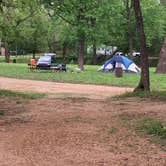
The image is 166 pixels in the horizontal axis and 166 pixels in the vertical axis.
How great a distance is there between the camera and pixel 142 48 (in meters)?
18.7

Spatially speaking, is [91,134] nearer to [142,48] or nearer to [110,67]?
[142,48]

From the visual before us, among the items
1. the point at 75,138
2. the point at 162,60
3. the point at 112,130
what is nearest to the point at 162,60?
the point at 162,60

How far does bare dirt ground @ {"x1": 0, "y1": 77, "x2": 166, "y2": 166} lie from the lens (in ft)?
24.8

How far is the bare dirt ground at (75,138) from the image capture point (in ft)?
24.8

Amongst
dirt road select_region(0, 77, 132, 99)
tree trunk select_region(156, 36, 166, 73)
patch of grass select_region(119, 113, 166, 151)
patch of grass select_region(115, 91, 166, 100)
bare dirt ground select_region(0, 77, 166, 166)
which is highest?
tree trunk select_region(156, 36, 166, 73)

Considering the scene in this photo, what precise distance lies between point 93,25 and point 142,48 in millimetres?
27663

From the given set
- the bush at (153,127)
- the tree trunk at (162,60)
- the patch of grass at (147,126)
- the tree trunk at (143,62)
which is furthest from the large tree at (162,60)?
the bush at (153,127)

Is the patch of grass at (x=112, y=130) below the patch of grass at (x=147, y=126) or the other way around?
below

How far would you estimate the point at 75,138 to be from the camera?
917 cm

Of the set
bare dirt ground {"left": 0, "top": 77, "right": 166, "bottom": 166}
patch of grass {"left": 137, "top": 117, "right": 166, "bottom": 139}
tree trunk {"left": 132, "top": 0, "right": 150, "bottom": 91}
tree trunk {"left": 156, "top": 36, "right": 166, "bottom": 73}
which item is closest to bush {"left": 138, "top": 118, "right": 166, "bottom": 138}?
patch of grass {"left": 137, "top": 117, "right": 166, "bottom": 139}

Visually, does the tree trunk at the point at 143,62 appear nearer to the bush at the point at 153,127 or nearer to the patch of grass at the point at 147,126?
the patch of grass at the point at 147,126

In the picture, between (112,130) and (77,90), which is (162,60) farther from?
(112,130)

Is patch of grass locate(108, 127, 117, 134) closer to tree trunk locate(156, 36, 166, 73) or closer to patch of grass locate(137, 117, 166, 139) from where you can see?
patch of grass locate(137, 117, 166, 139)

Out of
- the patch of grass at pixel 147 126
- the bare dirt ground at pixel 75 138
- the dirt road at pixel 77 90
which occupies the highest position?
the patch of grass at pixel 147 126
